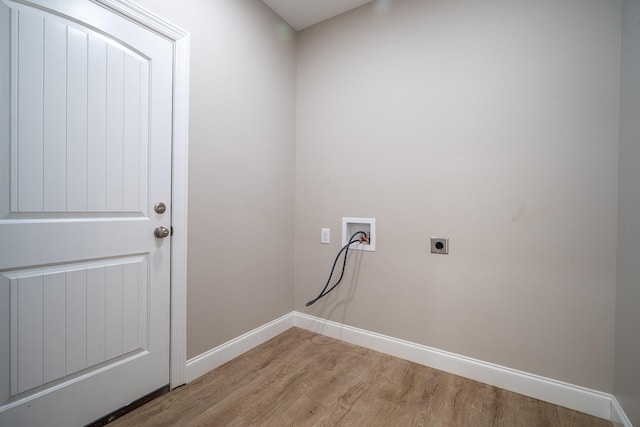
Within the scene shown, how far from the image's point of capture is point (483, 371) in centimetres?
167

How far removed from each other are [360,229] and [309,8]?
163 centimetres

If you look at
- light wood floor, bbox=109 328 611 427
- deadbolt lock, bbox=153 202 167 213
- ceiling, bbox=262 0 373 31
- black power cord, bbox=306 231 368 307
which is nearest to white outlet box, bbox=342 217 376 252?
black power cord, bbox=306 231 368 307

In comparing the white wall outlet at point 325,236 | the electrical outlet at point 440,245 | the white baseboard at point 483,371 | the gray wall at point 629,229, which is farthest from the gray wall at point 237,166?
the gray wall at point 629,229

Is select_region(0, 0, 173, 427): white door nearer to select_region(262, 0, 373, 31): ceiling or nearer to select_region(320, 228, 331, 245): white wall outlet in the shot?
select_region(262, 0, 373, 31): ceiling

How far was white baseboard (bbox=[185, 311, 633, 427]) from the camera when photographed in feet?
4.66

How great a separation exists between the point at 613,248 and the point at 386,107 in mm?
1425

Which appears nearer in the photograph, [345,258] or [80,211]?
[80,211]

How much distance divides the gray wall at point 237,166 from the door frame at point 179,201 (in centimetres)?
5

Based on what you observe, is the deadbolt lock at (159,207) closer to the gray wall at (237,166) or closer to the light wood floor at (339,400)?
the gray wall at (237,166)

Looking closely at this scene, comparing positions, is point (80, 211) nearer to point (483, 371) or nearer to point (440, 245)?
point (440, 245)

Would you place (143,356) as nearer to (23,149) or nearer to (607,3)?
(23,149)

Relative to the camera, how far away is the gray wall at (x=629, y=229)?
1205 millimetres

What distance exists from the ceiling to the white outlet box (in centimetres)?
151

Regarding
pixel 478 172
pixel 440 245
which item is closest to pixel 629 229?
pixel 478 172
